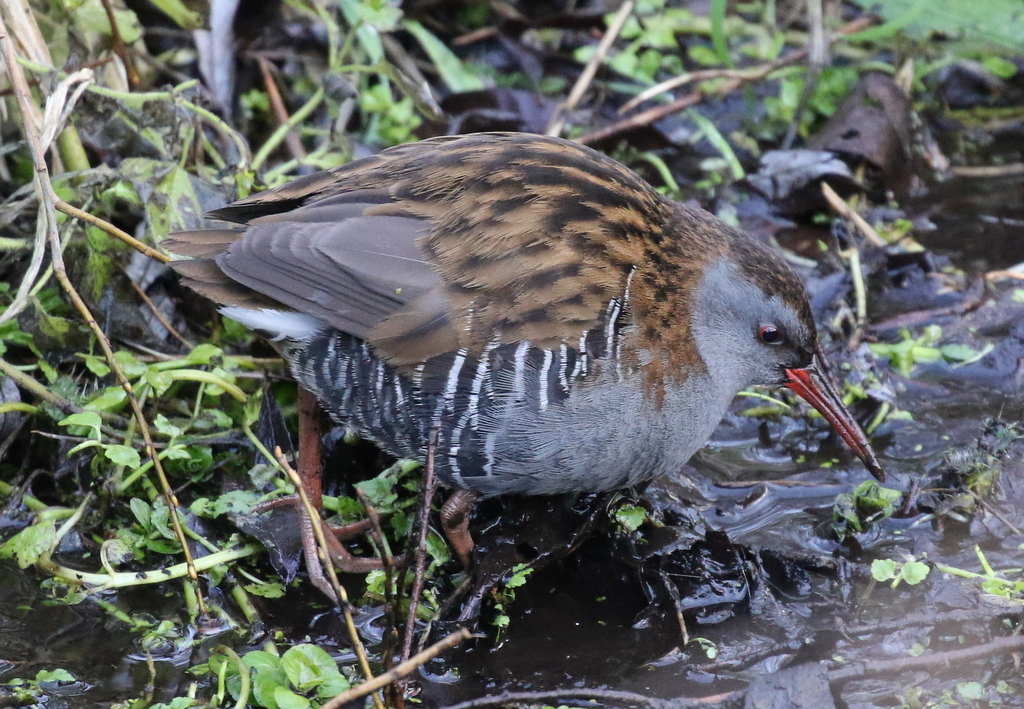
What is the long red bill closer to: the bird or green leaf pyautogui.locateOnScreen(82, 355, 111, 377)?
the bird

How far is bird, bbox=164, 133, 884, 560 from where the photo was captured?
3074 millimetres

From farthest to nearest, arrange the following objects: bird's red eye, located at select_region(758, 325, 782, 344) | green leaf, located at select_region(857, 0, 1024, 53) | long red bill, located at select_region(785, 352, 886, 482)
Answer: green leaf, located at select_region(857, 0, 1024, 53)
long red bill, located at select_region(785, 352, 886, 482)
bird's red eye, located at select_region(758, 325, 782, 344)

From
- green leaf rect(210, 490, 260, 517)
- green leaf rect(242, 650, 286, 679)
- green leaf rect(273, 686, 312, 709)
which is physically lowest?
green leaf rect(273, 686, 312, 709)

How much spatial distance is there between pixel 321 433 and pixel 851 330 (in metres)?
1.95

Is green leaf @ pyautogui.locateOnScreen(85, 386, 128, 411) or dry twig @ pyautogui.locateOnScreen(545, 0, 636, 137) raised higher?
dry twig @ pyautogui.locateOnScreen(545, 0, 636, 137)

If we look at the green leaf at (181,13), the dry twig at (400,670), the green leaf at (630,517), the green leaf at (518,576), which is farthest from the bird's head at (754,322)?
the green leaf at (181,13)

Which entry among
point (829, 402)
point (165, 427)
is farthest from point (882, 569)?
point (165, 427)

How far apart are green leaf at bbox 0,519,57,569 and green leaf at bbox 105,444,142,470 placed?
26 cm

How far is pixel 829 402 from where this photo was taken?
3.61 m

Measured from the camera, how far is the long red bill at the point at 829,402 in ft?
11.7

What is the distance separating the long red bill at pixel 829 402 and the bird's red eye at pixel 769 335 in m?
0.15

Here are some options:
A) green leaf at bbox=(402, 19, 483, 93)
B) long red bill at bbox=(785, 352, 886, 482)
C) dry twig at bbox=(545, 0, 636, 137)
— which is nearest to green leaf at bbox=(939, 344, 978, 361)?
long red bill at bbox=(785, 352, 886, 482)

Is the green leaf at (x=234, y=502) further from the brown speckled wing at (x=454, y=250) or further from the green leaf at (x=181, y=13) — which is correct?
the green leaf at (x=181, y=13)

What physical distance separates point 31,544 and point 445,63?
296 centimetres
